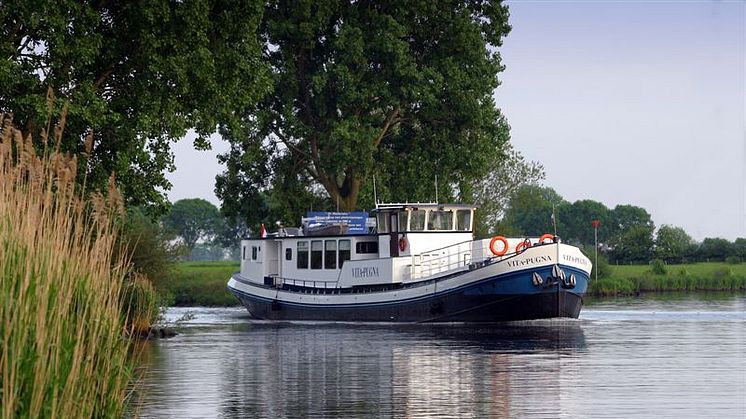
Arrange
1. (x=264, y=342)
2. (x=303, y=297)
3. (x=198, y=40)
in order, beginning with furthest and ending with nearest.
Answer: (x=303, y=297)
(x=264, y=342)
(x=198, y=40)

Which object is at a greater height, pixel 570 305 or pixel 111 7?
pixel 111 7

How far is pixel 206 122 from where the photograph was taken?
35.9 m

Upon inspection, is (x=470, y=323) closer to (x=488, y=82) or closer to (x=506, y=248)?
(x=506, y=248)

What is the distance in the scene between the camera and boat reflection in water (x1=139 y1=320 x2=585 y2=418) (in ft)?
64.3

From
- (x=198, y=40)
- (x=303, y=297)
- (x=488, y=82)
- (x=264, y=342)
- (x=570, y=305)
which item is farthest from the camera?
(x=488, y=82)

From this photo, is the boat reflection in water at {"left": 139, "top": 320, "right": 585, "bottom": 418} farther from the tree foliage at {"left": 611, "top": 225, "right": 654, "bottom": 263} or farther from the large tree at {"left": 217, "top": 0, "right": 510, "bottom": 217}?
the tree foliage at {"left": 611, "top": 225, "right": 654, "bottom": 263}

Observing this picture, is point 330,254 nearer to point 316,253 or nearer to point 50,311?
point 316,253

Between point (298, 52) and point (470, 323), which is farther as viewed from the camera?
point (298, 52)

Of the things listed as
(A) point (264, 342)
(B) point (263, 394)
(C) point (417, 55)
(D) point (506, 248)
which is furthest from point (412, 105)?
(B) point (263, 394)

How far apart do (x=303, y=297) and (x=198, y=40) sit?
1756cm

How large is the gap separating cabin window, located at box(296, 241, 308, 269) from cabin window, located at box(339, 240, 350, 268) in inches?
71.7

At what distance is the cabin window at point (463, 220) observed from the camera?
47719 millimetres

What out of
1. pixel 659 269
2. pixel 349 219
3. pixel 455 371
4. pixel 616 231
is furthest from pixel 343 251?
pixel 616 231

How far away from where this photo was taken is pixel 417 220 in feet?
155
